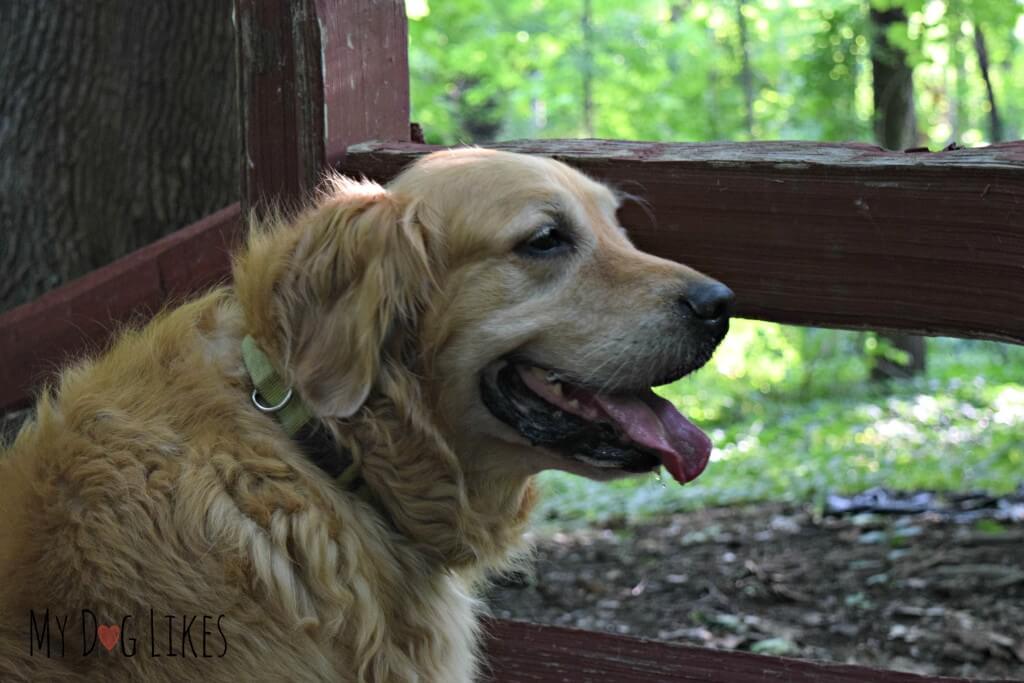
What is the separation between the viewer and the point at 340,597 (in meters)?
2.41

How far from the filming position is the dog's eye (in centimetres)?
270

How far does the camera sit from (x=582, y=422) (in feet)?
8.62

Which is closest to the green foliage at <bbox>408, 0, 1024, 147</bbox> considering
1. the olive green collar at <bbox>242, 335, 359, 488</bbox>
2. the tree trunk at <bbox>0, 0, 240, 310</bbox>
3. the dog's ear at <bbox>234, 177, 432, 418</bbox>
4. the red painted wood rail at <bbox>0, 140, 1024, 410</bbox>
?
the tree trunk at <bbox>0, 0, 240, 310</bbox>

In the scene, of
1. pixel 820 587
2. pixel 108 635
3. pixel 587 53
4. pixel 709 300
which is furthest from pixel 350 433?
pixel 587 53

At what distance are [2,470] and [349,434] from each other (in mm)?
844

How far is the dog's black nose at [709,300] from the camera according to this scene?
260 centimetres

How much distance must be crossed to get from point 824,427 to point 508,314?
819 centimetres

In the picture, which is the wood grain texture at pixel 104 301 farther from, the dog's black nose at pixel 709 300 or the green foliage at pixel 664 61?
the green foliage at pixel 664 61

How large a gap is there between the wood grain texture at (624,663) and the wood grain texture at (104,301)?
145 cm

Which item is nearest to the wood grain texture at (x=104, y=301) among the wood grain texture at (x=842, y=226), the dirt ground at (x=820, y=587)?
the wood grain texture at (x=842, y=226)

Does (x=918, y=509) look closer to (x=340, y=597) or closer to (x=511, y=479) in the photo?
(x=511, y=479)

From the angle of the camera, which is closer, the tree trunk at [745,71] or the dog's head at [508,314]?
the dog's head at [508,314]

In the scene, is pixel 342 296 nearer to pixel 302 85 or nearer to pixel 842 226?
pixel 302 85

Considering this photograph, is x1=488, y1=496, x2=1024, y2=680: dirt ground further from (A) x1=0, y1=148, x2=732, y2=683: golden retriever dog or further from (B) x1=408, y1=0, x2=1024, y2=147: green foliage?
(B) x1=408, y1=0, x2=1024, y2=147: green foliage
